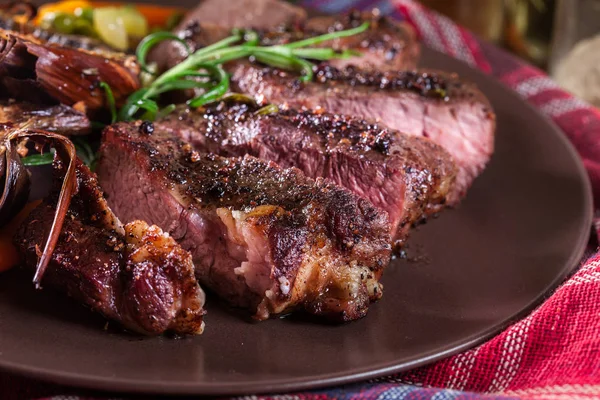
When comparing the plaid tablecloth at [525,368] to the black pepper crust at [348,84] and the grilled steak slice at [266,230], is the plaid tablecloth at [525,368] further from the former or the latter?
the black pepper crust at [348,84]

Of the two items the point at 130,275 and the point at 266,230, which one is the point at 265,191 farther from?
the point at 130,275

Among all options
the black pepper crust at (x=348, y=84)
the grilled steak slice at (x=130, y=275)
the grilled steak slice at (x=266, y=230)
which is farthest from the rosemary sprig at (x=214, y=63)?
the grilled steak slice at (x=130, y=275)

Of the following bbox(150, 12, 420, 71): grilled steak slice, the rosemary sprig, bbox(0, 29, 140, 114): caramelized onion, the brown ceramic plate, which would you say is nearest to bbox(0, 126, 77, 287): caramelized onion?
the brown ceramic plate

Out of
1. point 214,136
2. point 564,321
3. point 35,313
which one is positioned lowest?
point 35,313

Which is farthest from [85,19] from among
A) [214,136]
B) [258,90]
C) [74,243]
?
[74,243]

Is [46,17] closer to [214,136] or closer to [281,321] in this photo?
[214,136]

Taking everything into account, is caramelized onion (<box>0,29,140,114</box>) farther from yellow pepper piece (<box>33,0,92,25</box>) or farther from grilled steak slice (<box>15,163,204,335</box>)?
yellow pepper piece (<box>33,0,92,25</box>)
